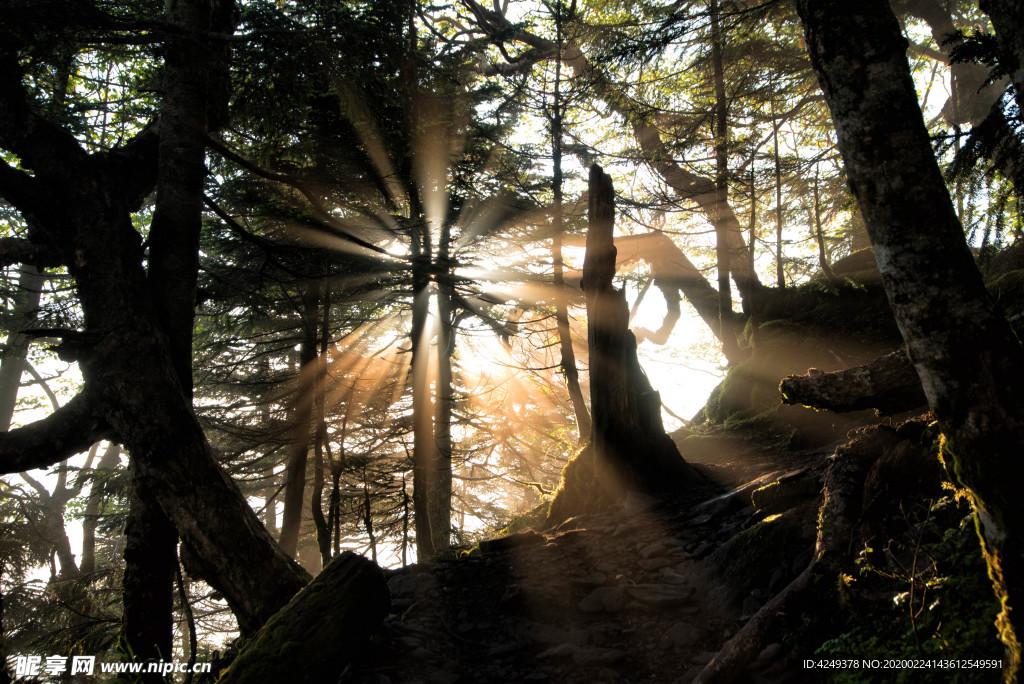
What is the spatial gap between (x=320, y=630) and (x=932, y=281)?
165 inches

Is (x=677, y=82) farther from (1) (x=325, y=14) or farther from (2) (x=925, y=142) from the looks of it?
(2) (x=925, y=142)

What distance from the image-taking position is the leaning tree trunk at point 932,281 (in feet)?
7.57

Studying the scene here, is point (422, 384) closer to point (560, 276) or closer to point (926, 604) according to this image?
point (560, 276)

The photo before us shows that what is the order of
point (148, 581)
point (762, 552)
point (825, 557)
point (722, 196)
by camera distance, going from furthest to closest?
1. point (722, 196)
2. point (148, 581)
3. point (762, 552)
4. point (825, 557)

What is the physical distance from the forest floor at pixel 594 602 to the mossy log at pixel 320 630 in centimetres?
32

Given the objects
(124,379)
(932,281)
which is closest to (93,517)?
(124,379)

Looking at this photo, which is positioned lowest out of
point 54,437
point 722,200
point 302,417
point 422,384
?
point 54,437

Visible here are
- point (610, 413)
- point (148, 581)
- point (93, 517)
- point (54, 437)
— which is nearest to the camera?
point (54, 437)

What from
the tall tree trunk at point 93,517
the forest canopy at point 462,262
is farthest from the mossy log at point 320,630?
the tall tree trunk at point 93,517

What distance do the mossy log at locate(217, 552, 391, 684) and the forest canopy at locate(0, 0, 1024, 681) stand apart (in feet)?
0.20

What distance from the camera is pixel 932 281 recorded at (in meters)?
2.45

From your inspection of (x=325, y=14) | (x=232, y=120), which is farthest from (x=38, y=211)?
(x=325, y=14)

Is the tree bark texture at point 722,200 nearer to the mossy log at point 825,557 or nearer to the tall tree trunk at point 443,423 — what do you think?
the tall tree trunk at point 443,423

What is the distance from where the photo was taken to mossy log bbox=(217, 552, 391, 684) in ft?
10.6
